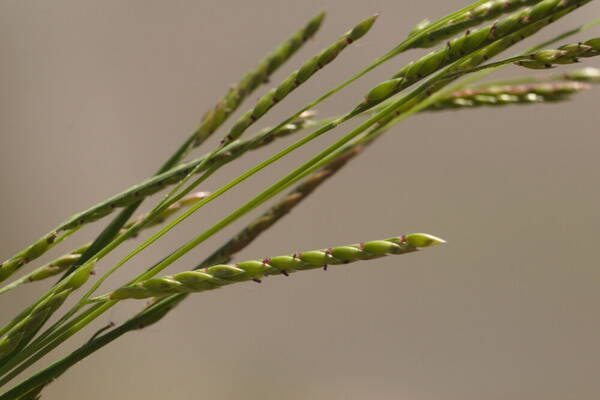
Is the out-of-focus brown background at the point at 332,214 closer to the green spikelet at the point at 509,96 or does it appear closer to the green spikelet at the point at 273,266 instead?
the green spikelet at the point at 509,96

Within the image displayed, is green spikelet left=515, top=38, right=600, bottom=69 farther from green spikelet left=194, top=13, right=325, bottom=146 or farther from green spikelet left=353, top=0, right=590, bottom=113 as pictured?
green spikelet left=194, top=13, right=325, bottom=146

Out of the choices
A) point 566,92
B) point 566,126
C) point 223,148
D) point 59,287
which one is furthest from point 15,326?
point 566,126

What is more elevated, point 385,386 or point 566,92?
point 566,92

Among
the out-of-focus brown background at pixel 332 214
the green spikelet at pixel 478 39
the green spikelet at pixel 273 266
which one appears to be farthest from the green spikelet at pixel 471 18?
the out-of-focus brown background at pixel 332 214

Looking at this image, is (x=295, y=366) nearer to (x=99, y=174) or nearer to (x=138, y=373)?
(x=138, y=373)

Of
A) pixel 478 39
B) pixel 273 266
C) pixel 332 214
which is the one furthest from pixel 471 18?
pixel 332 214

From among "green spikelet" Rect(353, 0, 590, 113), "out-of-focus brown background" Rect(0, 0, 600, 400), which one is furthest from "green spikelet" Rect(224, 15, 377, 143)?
"out-of-focus brown background" Rect(0, 0, 600, 400)
